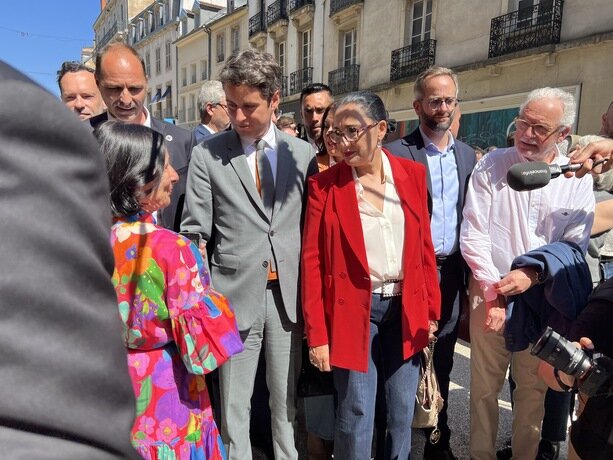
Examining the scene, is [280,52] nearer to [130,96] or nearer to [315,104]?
[315,104]

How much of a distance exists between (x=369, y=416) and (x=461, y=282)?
1069 millimetres

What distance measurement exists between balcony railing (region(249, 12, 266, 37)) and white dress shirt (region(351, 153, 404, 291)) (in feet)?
70.9

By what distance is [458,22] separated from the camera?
1198 centimetres

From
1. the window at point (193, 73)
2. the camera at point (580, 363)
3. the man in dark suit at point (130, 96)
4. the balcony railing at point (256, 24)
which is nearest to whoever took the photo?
the camera at point (580, 363)

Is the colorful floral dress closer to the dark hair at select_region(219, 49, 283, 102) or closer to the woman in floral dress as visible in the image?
the woman in floral dress

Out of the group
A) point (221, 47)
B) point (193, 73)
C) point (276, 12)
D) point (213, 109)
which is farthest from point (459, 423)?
point (193, 73)

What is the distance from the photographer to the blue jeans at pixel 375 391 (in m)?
2.30

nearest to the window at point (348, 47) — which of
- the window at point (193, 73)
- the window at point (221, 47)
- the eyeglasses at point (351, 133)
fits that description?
the window at point (221, 47)

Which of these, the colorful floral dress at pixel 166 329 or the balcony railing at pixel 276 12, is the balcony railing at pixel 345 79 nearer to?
the balcony railing at pixel 276 12

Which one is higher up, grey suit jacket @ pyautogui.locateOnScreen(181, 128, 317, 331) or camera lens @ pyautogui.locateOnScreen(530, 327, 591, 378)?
grey suit jacket @ pyautogui.locateOnScreen(181, 128, 317, 331)

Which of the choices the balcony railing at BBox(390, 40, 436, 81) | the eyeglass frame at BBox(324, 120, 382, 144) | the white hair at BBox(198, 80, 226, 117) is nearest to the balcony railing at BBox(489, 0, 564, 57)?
the balcony railing at BBox(390, 40, 436, 81)

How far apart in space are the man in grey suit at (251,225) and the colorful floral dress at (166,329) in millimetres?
525

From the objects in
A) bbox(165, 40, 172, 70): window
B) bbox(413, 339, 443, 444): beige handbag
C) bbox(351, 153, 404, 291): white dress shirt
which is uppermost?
bbox(165, 40, 172, 70): window

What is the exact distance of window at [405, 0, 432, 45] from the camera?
1312 cm
